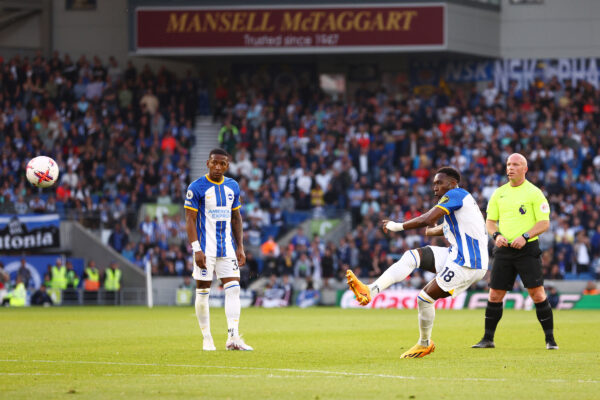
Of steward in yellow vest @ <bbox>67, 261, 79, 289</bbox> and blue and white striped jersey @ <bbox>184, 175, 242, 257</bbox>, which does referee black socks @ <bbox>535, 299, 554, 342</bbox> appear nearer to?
blue and white striped jersey @ <bbox>184, 175, 242, 257</bbox>

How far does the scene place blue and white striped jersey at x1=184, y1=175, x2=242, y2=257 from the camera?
14.1 metres

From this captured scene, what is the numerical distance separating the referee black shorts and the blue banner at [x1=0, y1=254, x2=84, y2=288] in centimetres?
2278

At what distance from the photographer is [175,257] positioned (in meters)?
35.4

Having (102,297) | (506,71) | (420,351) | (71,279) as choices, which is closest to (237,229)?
(420,351)

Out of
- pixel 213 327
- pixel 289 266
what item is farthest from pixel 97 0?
pixel 213 327

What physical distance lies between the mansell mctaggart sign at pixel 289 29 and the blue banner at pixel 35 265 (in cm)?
1076

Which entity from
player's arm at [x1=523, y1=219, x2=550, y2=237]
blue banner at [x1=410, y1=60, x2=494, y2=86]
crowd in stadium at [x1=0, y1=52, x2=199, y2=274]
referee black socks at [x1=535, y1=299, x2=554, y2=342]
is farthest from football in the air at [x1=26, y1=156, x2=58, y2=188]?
blue banner at [x1=410, y1=60, x2=494, y2=86]

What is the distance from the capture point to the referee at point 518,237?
1440 centimetres

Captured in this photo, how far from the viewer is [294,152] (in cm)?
3997

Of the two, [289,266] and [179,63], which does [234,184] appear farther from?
[179,63]

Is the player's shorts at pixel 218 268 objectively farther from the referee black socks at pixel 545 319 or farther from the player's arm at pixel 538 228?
the referee black socks at pixel 545 319

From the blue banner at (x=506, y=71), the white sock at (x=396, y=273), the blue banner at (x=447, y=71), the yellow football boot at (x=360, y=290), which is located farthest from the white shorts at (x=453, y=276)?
the blue banner at (x=447, y=71)

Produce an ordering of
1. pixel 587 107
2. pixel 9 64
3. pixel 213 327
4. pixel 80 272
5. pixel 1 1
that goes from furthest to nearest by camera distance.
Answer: pixel 1 1
pixel 9 64
pixel 587 107
pixel 80 272
pixel 213 327

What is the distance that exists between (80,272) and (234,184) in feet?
73.8
